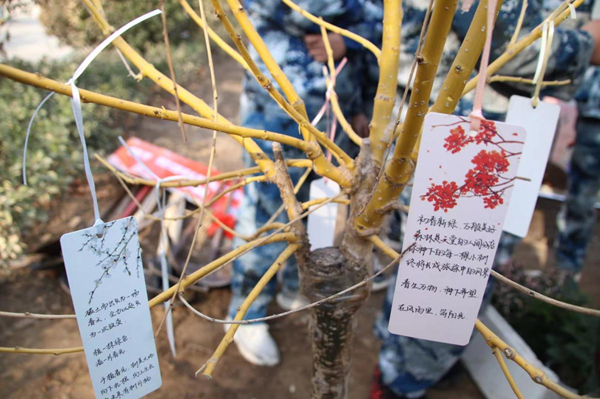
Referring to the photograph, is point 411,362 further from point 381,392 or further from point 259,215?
point 259,215

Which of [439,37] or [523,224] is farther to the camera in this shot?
[523,224]

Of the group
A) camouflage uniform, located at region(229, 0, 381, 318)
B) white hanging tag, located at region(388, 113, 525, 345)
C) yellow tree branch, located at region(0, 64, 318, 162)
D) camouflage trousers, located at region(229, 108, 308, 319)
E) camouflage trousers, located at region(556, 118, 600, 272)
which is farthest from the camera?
camouflage trousers, located at region(556, 118, 600, 272)

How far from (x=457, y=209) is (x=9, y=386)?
176 cm

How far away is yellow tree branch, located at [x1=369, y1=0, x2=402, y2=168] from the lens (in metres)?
Result: 0.77

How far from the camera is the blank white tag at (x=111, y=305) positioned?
1.84ft

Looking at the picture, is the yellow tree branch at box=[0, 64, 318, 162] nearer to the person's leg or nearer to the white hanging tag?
the white hanging tag

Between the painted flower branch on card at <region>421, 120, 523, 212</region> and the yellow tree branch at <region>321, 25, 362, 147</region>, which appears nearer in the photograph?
the painted flower branch on card at <region>421, 120, 523, 212</region>

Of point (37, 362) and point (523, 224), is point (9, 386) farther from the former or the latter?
point (523, 224)

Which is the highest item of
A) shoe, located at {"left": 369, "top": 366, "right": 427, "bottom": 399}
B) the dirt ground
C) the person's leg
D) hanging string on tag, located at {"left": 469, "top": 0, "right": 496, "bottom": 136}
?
hanging string on tag, located at {"left": 469, "top": 0, "right": 496, "bottom": 136}

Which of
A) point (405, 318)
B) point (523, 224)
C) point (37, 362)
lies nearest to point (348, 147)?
point (523, 224)

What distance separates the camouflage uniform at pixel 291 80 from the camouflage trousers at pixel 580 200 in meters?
1.43

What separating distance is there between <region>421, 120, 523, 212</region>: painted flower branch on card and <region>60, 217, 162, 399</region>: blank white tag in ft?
1.35

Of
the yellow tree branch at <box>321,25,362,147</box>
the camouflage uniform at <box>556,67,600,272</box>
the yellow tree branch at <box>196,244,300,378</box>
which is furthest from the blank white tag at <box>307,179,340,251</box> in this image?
the camouflage uniform at <box>556,67,600,272</box>

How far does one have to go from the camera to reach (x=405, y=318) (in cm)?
64
